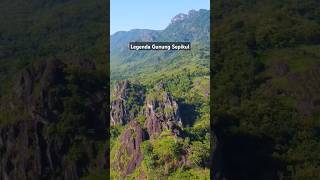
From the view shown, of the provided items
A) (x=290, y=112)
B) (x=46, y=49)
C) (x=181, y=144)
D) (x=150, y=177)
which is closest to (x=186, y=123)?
(x=181, y=144)

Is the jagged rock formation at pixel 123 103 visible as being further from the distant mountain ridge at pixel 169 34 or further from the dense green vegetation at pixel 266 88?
the dense green vegetation at pixel 266 88

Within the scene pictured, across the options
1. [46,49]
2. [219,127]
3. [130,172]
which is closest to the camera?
[130,172]

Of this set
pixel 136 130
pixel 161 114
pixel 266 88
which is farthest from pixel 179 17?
pixel 266 88

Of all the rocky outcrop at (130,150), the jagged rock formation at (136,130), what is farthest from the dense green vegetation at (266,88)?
the rocky outcrop at (130,150)

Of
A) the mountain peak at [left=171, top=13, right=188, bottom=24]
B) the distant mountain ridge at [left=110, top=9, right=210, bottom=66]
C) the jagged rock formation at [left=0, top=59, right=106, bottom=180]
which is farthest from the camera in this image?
the jagged rock formation at [left=0, top=59, right=106, bottom=180]

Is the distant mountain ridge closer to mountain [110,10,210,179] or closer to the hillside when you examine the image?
mountain [110,10,210,179]

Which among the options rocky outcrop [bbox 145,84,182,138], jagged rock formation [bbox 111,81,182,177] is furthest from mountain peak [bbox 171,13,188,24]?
jagged rock formation [bbox 111,81,182,177]

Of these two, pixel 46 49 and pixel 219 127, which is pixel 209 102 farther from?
pixel 46 49

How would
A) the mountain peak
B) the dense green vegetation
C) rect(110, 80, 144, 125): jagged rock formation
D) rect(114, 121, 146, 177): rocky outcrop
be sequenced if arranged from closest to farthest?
rect(110, 80, 144, 125): jagged rock formation, rect(114, 121, 146, 177): rocky outcrop, the mountain peak, the dense green vegetation
